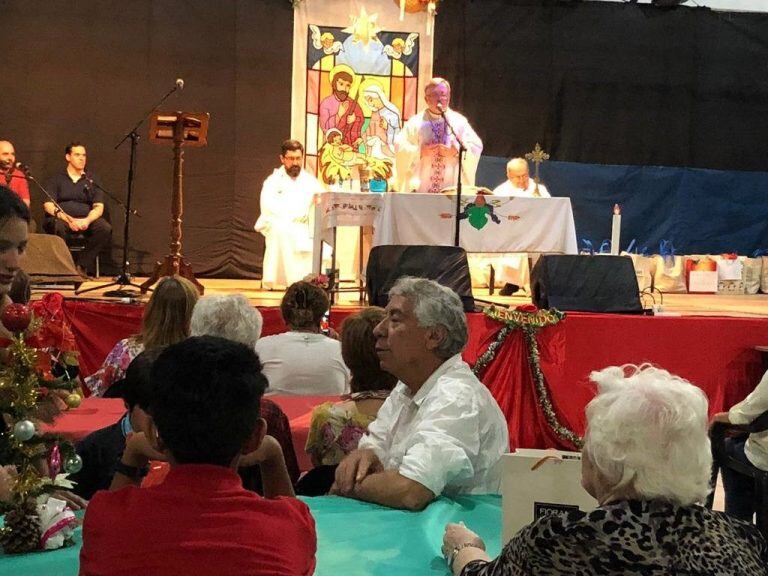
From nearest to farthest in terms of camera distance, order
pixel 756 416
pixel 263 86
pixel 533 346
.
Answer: pixel 756 416 < pixel 533 346 < pixel 263 86

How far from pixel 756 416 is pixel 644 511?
7.18 feet

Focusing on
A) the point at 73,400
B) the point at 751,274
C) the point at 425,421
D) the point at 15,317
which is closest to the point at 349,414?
the point at 425,421

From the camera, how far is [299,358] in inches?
143

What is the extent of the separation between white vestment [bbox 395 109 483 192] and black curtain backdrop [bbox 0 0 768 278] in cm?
253

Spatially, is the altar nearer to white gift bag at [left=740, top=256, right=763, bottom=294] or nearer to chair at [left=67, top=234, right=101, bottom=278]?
chair at [left=67, top=234, right=101, bottom=278]

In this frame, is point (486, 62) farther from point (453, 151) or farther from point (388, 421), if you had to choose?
point (388, 421)

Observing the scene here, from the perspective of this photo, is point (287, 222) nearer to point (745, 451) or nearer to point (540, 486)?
point (745, 451)

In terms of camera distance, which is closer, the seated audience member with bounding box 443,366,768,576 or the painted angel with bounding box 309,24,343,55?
the seated audience member with bounding box 443,366,768,576

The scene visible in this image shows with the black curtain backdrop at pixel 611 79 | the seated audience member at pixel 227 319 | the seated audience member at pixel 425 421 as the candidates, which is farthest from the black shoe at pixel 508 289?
the seated audience member at pixel 425 421

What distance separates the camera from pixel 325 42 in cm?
997

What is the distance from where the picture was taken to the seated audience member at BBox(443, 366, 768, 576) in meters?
1.33

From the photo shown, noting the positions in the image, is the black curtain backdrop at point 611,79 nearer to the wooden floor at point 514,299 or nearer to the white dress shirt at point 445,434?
the wooden floor at point 514,299

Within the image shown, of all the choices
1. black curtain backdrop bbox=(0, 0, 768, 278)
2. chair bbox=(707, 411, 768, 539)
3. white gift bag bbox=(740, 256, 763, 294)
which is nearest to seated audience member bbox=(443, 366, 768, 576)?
chair bbox=(707, 411, 768, 539)

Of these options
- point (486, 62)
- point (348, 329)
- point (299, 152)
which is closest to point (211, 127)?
point (299, 152)
